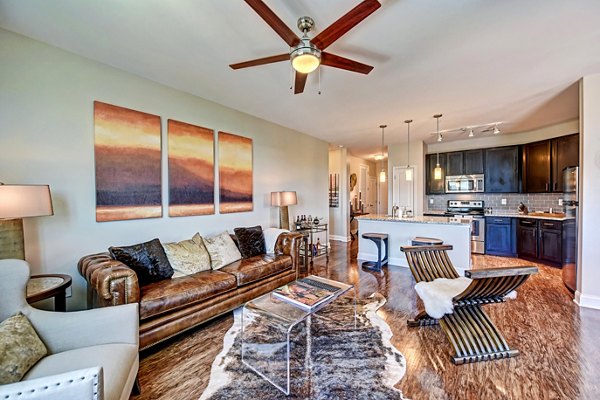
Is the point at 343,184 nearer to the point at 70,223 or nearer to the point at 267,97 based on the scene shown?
the point at 267,97

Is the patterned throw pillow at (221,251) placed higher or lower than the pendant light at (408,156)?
lower

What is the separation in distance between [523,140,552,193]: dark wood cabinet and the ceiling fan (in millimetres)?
4948

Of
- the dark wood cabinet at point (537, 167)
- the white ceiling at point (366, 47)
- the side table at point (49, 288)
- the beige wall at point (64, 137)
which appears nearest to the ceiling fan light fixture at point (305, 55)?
the white ceiling at point (366, 47)

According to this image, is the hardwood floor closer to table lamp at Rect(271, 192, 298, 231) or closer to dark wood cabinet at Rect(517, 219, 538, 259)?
dark wood cabinet at Rect(517, 219, 538, 259)

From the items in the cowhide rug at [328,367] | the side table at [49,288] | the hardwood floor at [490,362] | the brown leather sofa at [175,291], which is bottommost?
the hardwood floor at [490,362]

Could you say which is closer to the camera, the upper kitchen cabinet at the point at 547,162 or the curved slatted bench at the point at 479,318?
the curved slatted bench at the point at 479,318

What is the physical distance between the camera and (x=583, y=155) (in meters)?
3.03

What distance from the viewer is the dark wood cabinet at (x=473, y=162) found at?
5.87 metres

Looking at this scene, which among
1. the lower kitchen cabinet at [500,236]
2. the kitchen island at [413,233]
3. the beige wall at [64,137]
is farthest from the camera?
the lower kitchen cabinet at [500,236]

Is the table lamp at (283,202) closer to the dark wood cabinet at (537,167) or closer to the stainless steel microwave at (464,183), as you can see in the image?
the stainless steel microwave at (464,183)

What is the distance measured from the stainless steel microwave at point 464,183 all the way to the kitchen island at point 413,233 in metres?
2.09

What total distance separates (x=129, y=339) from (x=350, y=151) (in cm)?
715

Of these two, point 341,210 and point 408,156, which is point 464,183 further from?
point 341,210

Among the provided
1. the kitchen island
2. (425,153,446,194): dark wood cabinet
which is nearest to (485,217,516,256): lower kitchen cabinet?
(425,153,446,194): dark wood cabinet
